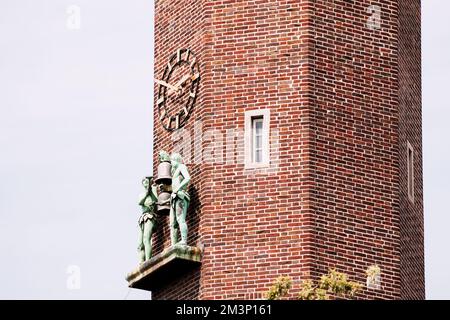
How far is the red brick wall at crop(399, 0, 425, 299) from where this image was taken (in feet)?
245

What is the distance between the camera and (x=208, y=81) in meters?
74.8

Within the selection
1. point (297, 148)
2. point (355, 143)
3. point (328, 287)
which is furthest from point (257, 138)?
point (328, 287)

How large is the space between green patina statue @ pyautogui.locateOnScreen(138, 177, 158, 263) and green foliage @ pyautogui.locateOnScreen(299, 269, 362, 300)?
652cm

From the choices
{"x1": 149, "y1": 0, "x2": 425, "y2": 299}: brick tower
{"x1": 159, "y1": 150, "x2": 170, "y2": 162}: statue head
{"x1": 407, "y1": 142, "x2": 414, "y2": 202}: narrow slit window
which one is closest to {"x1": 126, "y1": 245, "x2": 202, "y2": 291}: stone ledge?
{"x1": 149, "y1": 0, "x2": 425, "y2": 299}: brick tower

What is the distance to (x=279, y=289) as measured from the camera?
224 feet

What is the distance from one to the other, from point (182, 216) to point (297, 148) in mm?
3000

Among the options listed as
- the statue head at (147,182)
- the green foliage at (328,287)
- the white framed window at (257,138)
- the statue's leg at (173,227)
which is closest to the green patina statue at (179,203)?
the statue's leg at (173,227)

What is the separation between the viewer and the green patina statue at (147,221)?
247 feet

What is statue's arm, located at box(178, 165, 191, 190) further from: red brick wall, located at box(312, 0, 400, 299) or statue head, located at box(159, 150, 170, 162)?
red brick wall, located at box(312, 0, 400, 299)

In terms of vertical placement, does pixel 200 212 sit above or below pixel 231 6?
below
